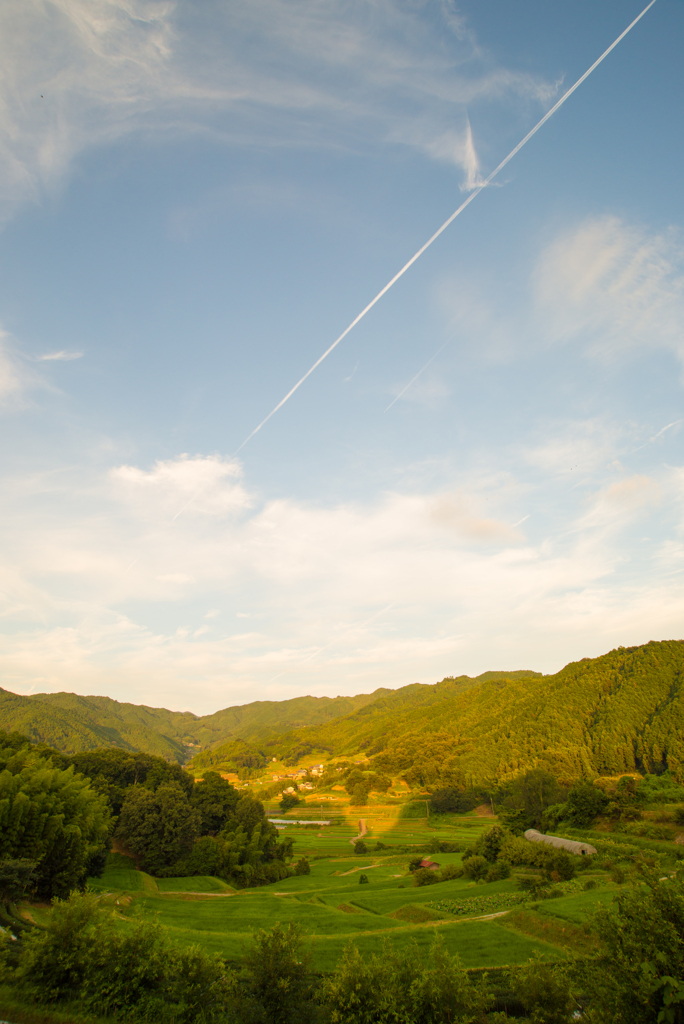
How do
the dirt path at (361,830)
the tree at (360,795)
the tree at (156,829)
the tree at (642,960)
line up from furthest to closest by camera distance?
the tree at (360,795) → the dirt path at (361,830) → the tree at (156,829) → the tree at (642,960)

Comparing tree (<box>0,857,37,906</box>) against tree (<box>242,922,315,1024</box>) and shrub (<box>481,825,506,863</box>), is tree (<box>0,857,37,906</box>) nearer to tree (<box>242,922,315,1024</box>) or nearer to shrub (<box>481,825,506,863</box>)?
tree (<box>242,922,315,1024</box>)

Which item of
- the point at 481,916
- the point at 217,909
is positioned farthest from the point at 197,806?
the point at 481,916

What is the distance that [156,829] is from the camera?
204 ft

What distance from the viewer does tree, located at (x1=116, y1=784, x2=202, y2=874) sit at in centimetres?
6122

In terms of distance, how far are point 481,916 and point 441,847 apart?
161 ft

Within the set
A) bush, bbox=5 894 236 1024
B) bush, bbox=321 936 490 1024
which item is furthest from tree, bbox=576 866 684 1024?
bush, bbox=5 894 236 1024

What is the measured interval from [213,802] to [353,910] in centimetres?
3745

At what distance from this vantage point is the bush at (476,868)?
2071 inches

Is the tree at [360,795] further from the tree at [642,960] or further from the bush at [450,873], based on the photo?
the tree at [642,960]

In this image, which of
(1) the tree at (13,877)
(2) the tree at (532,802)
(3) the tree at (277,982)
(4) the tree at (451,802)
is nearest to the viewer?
(3) the tree at (277,982)

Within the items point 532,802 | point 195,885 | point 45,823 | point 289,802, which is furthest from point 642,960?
point 289,802

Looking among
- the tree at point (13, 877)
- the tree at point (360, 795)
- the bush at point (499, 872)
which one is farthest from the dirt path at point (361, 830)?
the tree at point (13, 877)

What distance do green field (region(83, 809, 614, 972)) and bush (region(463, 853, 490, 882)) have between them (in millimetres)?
1143

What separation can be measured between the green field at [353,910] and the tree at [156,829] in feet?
9.97
